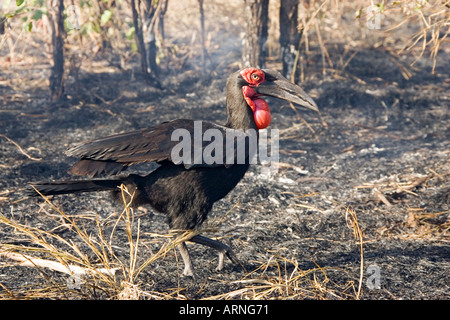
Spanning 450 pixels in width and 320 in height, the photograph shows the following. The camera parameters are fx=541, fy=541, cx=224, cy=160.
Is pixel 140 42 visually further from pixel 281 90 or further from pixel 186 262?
pixel 186 262

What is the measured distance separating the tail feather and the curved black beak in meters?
1.14

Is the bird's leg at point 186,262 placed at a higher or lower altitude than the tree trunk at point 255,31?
lower

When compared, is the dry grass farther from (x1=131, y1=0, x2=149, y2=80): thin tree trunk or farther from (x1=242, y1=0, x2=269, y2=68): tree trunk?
(x1=131, y1=0, x2=149, y2=80): thin tree trunk

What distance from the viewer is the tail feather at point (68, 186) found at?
309 centimetres

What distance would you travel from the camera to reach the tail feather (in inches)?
122

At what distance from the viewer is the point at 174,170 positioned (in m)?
3.28

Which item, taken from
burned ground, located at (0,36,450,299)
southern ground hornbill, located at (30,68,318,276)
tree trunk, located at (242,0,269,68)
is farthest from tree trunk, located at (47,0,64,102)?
southern ground hornbill, located at (30,68,318,276)

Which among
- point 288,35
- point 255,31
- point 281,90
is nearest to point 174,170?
point 281,90

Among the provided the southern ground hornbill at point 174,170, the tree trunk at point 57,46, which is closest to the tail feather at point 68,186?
the southern ground hornbill at point 174,170

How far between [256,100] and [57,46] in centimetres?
336

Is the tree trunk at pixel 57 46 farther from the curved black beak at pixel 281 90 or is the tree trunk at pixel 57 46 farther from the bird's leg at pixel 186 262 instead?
the bird's leg at pixel 186 262

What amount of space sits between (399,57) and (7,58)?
5276mm

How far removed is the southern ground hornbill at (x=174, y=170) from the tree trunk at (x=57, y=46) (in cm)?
313
